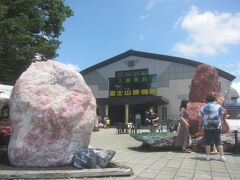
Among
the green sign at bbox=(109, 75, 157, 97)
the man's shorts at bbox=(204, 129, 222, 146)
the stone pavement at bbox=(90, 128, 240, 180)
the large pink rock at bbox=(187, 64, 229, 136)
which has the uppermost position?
the green sign at bbox=(109, 75, 157, 97)

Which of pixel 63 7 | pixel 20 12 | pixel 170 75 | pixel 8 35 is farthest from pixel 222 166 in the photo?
pixel 170 75

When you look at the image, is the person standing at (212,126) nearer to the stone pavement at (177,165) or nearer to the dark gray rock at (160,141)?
the stone pavement at (177,165)

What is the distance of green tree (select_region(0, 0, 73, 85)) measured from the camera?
1898 cm

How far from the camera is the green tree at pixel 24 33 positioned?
19.0 meters

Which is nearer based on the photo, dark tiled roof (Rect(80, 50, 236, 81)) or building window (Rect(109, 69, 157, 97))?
dark tiled roof (Rect(80, 50, 236, 81))

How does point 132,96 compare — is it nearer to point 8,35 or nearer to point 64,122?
point 8,35

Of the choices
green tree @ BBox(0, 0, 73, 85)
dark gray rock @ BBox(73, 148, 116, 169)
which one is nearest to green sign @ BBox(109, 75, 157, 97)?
green tree @ BBox(0, 0, 73, 85)

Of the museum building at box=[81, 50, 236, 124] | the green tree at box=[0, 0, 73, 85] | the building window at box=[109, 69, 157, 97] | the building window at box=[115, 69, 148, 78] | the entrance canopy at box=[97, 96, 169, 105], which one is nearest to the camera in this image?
the green tree at box=[0, 0, 73, 85]

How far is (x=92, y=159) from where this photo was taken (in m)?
7.51

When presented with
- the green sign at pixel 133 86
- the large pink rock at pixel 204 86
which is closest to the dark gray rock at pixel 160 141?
the large pink rock at pixel 204 86

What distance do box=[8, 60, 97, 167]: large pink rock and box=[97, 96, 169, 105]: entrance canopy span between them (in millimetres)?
34069

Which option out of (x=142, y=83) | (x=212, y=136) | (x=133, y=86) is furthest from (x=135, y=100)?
(x=212, y=136)

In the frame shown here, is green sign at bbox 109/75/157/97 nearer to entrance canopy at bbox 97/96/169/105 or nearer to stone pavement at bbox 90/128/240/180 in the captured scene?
entrance canopy at bbox 97/96/169/105

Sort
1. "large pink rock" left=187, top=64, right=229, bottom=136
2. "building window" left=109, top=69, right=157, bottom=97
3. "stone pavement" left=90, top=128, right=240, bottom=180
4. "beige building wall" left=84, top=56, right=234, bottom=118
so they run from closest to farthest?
"stone pavement" left=90, top=128, right=240, bottom=180 → "large pink rock" left=187, top=64, right=229, bottom=136 → "beige building wall" left=84, top=56, right=234, bottom=118 → "building window" left=109, top=69, right=157, bottom=97
